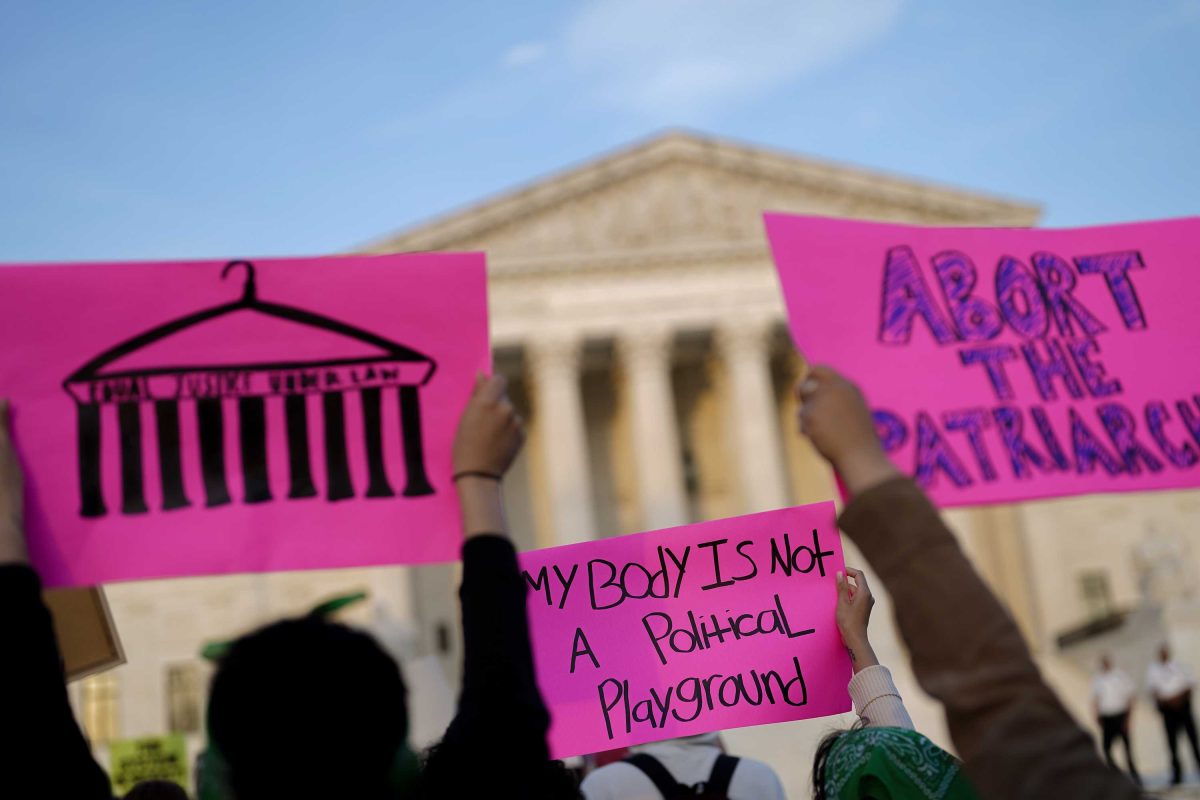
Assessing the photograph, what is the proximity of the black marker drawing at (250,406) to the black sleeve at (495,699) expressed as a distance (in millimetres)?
1483

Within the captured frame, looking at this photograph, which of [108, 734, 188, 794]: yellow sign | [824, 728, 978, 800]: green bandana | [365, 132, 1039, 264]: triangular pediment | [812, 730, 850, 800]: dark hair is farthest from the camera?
[365, 132, 1039, 264]: triangular pediment

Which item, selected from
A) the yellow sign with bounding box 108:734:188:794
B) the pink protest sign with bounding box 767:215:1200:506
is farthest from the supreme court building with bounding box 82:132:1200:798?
the pink protest sign with bounding box 767:215:1200:506

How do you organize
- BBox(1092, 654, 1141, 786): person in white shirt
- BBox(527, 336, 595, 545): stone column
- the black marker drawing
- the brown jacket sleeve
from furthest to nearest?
BBox(527, 336, 595, 545): stone column, BBox(1092, 654, 1141, 786): person in white shirt, the black marker drawing, the brown jacket sleeve

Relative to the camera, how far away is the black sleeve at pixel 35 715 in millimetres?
2447

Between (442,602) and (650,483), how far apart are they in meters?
8.89

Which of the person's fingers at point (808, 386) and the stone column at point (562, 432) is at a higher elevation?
the stone column at point (562, 432)

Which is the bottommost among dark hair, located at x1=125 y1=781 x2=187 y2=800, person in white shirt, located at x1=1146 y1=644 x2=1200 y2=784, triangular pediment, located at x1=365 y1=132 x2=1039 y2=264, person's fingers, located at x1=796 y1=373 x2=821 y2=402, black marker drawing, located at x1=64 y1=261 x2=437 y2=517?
person in white shirt, located at x1=1146 y1=644 x2=1200 y2=784

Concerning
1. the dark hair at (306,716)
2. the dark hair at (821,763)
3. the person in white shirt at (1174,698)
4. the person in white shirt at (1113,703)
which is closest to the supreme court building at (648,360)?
the person in white shirt at (1113,703)

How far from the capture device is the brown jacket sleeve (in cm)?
200

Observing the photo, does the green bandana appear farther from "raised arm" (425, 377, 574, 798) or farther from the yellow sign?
the yellow sign

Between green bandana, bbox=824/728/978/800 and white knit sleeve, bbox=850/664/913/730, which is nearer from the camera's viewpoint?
green bandana, bbox=824/728/978/800

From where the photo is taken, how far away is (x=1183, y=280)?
4852mm

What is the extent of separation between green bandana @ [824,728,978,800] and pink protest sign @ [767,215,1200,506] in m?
0.93

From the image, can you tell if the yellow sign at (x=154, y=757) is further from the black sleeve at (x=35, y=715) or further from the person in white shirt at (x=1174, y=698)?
the black sleeve at (x=35, y=715)
